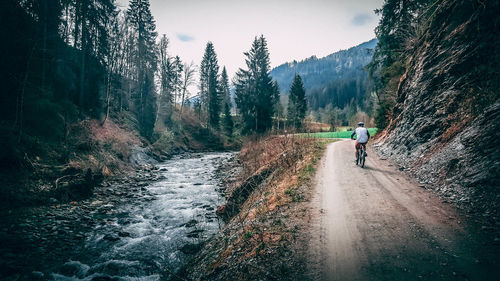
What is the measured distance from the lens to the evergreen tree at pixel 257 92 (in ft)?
106

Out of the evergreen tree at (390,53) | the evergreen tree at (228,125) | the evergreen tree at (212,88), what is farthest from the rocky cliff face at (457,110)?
the evergreen tree at (212,88)

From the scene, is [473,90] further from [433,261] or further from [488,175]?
[433,261]

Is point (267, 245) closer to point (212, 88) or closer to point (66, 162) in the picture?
point (66, 162)

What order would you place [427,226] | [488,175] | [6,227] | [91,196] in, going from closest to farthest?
1. [427,226]
2. [488,175]
3. [6,227]
4. [91,196]

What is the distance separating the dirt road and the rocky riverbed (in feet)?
10.9

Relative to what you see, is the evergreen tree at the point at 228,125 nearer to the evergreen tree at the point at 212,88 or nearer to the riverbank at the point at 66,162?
the evergreen tree at the point at 212,88

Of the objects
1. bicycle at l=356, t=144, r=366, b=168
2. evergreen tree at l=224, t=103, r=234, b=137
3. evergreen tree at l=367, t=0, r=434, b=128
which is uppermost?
evergreen tree at l=367, t=0, r=434, b=128

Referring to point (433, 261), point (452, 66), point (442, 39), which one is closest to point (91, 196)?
point (433, 261)

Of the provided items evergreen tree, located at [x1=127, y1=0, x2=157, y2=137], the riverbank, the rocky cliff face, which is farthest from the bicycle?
evergreen tree, located at [x1=127, y1=0, x2=157, y2=137]

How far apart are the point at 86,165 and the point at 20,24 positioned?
33.3 feet

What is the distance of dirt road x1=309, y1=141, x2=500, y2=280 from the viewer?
315 cm

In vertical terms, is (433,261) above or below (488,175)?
below

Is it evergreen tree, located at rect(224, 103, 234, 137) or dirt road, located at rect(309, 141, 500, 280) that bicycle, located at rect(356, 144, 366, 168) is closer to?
dirt road, located at rect(309, 141, 500, 280)

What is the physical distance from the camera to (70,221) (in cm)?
836
